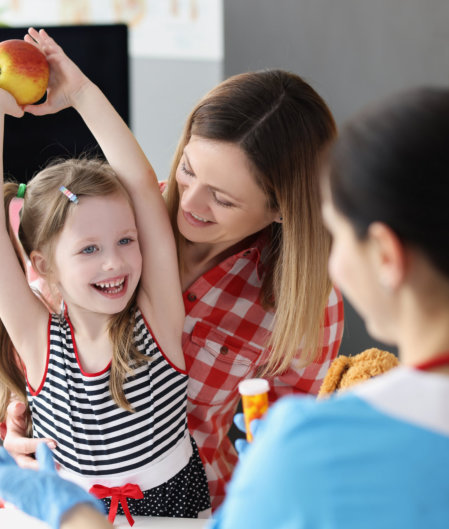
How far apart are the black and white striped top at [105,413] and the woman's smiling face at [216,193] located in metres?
0.22

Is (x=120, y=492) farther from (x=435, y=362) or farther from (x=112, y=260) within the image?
(x=435, y=362)

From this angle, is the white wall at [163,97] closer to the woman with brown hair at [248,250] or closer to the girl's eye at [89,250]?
the woman with brown hair at [248,250]

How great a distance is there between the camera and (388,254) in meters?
0.59

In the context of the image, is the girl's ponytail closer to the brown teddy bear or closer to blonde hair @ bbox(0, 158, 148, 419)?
blonde hair @ bbox(0, 158, 148, 419)

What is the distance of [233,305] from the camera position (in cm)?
145

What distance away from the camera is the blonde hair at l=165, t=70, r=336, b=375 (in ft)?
4.13

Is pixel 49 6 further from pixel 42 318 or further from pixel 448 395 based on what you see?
pixel 448 395

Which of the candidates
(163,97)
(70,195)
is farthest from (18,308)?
(163,97)

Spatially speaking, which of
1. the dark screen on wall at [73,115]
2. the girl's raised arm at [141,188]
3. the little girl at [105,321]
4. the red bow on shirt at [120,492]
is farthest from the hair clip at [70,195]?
the dark screen on wall at [73,115]

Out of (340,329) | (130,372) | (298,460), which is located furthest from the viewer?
(340,329)

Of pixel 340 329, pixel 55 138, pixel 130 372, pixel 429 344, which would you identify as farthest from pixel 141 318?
pixel 55 138

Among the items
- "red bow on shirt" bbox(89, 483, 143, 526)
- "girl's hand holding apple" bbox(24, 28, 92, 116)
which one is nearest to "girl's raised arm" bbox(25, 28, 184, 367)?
"girl's hand holding apple" bbox(24, 28, 92, 116)

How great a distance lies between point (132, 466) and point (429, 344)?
2.54 feet

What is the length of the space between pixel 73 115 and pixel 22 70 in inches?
41.9
